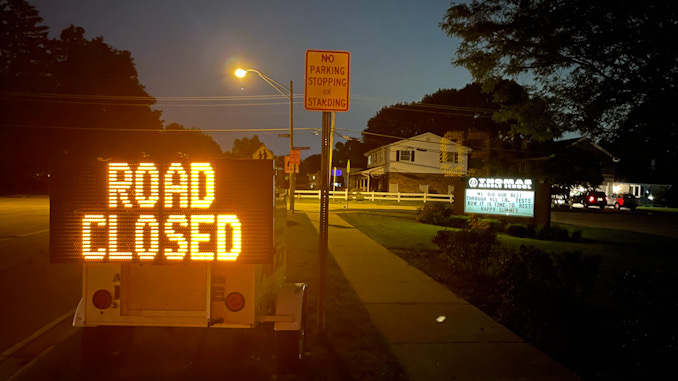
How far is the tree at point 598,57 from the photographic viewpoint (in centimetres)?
721

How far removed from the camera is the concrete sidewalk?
4840 mm

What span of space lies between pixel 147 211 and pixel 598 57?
7.47 meters

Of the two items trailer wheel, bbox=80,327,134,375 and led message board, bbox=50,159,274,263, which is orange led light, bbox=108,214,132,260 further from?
trailer wheel, bbox=80,327,134,375

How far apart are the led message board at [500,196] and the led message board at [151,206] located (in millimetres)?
→ 17442

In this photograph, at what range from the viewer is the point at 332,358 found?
17.1 feet

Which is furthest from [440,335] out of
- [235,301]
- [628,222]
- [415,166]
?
[415,166]

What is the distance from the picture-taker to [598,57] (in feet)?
26.5

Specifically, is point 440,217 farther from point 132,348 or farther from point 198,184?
point 198,184

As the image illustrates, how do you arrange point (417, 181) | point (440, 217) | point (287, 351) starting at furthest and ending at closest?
point (417, 181) → point (440, 217) → point (287, 351)

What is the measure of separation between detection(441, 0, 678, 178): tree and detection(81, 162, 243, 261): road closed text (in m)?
6.70

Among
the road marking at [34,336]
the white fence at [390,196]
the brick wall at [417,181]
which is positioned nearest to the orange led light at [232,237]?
the road marking at [34,336]

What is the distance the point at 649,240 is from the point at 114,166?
64.6 ft

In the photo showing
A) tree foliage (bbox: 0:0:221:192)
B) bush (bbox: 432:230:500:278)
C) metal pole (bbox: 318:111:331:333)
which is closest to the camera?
metal pole (bbox: 318:111:331:333)

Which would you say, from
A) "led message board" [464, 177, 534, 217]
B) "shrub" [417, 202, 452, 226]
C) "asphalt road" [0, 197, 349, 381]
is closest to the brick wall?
"shrub" [417, 202, 452, 226]
